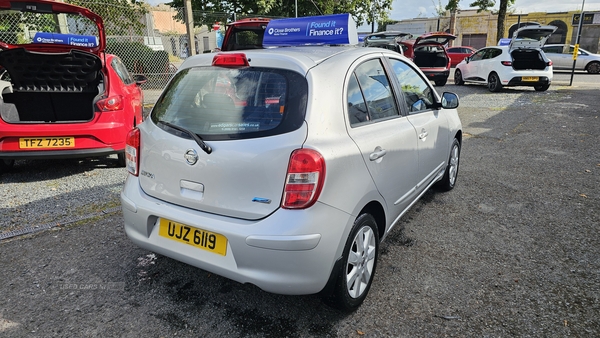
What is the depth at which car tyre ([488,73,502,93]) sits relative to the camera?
43.9 feet

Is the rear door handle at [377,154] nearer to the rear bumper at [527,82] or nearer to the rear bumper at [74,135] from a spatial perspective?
the rear bumper at [74,135]

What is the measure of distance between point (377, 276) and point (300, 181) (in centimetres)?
123

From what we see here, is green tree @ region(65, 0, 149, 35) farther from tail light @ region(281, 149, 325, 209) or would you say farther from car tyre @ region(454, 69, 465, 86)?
car tyre @ region(454, 69, 465, 86)

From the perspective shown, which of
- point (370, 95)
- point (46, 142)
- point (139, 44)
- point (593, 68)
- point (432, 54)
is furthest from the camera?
point (593, 68)

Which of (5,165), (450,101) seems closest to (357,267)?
(450,101)

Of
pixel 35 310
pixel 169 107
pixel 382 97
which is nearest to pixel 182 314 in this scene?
pixel 35 310

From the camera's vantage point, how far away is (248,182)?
219cm

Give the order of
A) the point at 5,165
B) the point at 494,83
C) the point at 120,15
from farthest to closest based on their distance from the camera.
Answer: the point at 494,83, the point at 120,15, the point at 5,165

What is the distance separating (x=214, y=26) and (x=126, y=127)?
29.4 ft

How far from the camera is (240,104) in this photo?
238cm

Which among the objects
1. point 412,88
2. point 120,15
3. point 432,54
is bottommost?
point 412,88

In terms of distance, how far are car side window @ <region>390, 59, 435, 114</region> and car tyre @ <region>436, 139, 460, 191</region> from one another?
857 mm

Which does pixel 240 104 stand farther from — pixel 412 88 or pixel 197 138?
pixel 412 88

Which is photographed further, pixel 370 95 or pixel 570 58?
pixel 570 58
